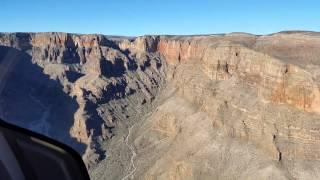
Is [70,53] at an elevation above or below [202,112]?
above

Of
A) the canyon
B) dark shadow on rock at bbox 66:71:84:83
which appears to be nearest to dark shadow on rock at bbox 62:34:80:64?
dark shadow on rock at bbox 66:71:84:83

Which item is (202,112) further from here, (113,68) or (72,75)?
(72,75)

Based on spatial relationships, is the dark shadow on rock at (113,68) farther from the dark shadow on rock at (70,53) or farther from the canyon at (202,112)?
the dark shadow on rock at (70,53)

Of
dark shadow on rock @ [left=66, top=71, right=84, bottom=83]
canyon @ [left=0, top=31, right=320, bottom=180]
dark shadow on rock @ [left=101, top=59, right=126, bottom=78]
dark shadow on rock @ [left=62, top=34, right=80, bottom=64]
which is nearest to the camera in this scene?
canyon @ [left=0, top=31, right=320, bottom=180]

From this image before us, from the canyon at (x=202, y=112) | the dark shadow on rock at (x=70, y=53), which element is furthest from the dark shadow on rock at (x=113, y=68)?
the dark shadow on rock at (x=70, y=53)

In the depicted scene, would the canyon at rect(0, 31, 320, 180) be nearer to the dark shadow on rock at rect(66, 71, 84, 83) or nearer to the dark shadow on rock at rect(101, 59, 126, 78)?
the dark shadow on rock at rect(101, 59, 126, 78)

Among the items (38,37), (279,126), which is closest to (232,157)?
(279,126)

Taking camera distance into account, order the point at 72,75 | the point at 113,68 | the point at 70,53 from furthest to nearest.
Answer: the point at 70,53
the point at 72,75
the point at 113,68

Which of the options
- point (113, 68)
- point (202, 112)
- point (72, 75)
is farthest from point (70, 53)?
point (202, 112)

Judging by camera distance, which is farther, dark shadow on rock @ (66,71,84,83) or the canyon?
dark shadow on rock @ (66,71,84,83)
